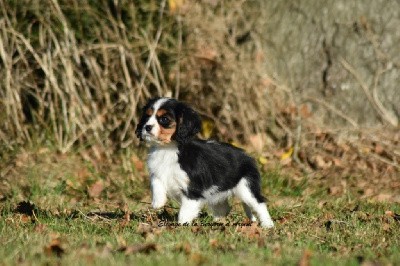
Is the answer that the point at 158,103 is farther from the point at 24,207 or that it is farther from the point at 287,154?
the point at 287,154

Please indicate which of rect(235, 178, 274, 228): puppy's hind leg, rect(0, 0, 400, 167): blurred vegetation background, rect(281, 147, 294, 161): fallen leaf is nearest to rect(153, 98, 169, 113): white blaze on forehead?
rect(235, 178, 274, 228): puppy's hind leg

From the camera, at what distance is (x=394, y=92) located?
11750mm

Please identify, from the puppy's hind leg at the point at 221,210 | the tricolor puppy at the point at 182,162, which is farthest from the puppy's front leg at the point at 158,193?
the puppy's hind leg at the point at 221,210

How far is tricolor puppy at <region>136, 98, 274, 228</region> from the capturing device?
7141 mm

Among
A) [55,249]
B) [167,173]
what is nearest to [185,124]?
[167,173]

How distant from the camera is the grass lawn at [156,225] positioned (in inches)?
212

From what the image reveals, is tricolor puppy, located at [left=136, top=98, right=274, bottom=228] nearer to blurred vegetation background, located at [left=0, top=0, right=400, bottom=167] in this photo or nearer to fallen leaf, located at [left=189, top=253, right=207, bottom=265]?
fallen leaf, located at [left=189, top=253, right=207, bottom=265]

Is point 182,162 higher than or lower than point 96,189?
higher

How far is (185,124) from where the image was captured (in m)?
7.21

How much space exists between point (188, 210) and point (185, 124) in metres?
0.72

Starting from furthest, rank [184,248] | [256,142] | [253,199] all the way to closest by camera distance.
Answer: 1. [256,142]
2. [253,199]
3. [184,248]

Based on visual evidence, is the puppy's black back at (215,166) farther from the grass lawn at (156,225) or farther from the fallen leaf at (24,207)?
the fallen leaf at (24,207)

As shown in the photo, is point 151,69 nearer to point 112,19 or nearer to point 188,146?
point 112,19

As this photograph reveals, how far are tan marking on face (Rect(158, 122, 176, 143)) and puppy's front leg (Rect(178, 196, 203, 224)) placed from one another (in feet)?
→ 1.68
